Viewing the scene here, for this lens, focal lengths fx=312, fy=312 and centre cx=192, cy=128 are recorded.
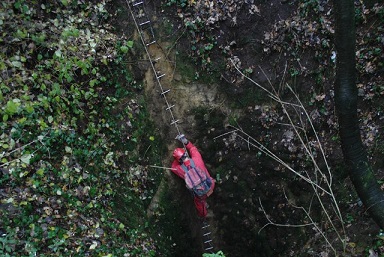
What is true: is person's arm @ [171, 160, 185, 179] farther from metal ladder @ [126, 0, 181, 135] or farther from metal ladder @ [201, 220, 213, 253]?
metal ladder @ [201, 220, 213, 253]

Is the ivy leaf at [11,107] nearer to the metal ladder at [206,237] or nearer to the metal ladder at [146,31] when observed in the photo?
the metal ladder at [146,31]

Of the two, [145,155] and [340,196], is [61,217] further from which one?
[340,196]

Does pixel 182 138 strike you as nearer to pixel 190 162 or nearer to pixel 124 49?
pixel 190 162

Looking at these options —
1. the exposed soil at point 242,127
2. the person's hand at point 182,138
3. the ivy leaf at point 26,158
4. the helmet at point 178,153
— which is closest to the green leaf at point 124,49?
the exposed soil at point 242,127

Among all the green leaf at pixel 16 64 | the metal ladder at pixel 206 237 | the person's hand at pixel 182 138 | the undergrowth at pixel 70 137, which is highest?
the green leaf at pixel 16 64

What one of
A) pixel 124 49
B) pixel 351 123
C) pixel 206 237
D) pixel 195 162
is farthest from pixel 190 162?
pixel 351 123

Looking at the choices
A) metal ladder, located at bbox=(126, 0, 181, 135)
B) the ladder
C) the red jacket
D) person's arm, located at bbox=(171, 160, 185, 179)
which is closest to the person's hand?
the red jacket
